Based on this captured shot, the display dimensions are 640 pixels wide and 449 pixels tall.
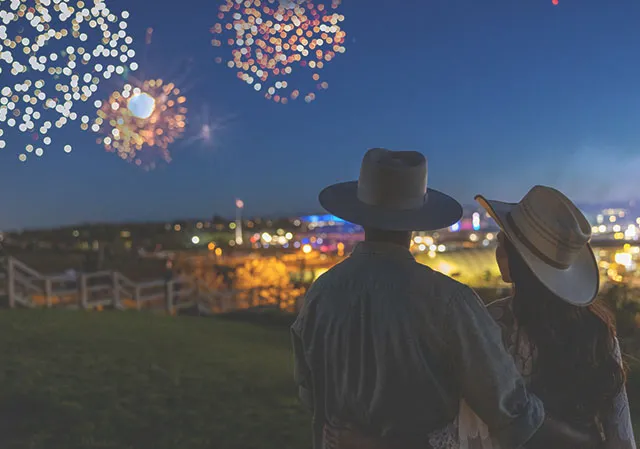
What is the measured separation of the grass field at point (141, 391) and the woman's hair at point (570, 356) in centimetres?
333

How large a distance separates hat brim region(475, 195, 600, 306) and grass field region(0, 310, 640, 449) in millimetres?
3391

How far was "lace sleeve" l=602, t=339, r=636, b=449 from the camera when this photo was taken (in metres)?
2.01

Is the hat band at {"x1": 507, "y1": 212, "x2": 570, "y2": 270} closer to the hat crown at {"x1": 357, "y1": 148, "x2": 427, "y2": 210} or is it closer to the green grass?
the hat crown at {"x1": 357, "y1": 148, "x2": 427, "y2": 210}

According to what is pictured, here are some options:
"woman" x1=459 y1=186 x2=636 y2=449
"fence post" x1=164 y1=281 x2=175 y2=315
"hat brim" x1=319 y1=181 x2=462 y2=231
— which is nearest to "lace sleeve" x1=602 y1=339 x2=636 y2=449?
"woman" x1=459 y1=186 x2=636 y2=449

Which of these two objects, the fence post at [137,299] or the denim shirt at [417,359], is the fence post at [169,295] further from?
the denim shirt at [417,359]

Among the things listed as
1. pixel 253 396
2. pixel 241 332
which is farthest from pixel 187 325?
pixel 253 396

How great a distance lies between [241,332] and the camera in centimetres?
1209

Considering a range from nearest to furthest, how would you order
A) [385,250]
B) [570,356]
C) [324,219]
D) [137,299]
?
[385,250]
[570,356]
[137,299]
[324,219]

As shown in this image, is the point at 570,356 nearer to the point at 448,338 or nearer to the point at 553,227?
the point at 553,227

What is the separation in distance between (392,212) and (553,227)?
1.86 ft

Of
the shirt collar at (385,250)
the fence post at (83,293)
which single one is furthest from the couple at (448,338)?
the fence post at (83,293)

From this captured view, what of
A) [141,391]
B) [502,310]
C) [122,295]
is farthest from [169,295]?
[502,310]

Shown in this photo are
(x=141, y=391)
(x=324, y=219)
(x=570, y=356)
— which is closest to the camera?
(x=570, y=356)

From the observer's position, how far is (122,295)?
16.1 metres
